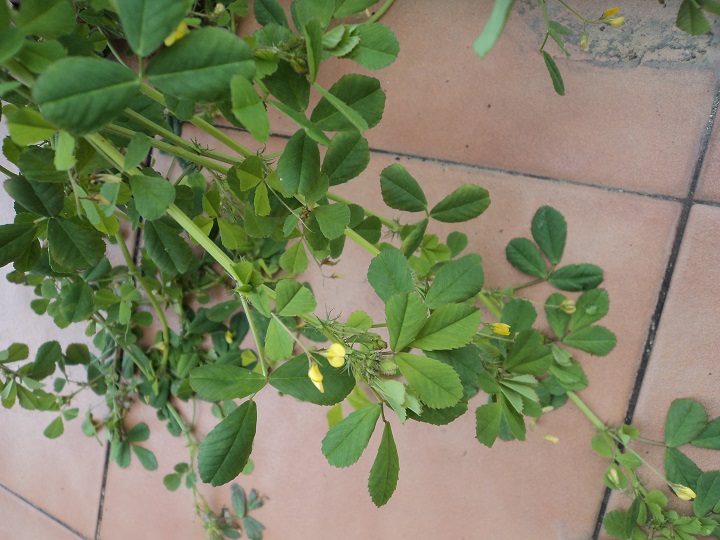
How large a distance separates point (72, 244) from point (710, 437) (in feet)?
3.25

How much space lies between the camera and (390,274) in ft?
2.02

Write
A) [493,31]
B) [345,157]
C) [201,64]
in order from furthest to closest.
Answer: [345,157], [201,64], [493,31]

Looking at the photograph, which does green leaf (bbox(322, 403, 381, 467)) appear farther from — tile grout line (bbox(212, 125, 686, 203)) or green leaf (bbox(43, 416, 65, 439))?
green leaf (bbox(43, 416, 65, 439))

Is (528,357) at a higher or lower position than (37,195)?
lower

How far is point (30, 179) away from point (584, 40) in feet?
2.50

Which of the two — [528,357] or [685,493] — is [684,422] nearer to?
[685,493]

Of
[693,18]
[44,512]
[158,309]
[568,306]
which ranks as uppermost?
[693,18]

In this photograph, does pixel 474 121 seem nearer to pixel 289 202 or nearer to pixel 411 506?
pixel 289 202

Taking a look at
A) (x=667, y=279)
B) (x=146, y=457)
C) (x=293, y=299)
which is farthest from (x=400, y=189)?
(x=146, y=457)

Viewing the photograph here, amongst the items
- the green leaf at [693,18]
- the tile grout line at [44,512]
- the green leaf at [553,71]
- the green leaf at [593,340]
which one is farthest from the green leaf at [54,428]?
the green leaf at [693,18]

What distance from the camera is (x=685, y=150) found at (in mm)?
912

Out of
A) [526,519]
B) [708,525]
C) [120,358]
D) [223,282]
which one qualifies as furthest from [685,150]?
[120,358]

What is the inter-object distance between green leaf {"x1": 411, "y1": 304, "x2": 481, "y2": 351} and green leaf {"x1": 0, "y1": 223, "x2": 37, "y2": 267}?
42 centimetres

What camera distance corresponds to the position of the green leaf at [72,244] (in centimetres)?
56
